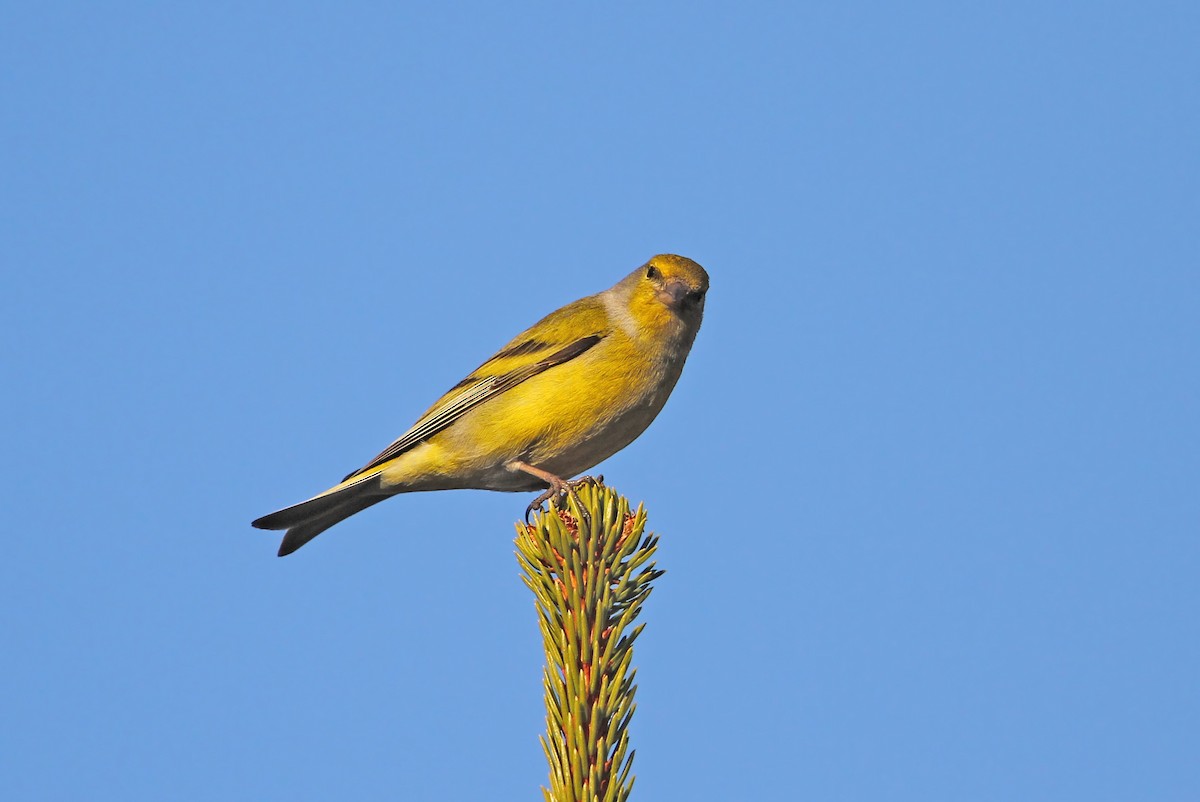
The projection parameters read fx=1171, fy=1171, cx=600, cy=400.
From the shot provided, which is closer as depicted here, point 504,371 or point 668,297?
point 668,297

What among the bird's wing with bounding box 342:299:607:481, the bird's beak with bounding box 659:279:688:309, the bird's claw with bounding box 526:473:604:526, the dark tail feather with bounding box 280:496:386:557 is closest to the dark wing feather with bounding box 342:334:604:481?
the bird's wing with bounding box 342:299:607:481

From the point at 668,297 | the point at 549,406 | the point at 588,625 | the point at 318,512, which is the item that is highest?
the point at 668,297

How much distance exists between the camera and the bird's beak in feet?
23.6

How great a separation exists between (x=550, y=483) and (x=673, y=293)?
1.42 metres

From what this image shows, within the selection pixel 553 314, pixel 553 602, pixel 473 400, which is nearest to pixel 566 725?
pixel 553 602

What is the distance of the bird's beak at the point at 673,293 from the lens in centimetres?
721

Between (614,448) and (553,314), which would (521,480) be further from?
(553,314)

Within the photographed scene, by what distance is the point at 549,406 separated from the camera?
22.2ft

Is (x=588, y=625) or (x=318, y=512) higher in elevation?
(x=318, y=512)

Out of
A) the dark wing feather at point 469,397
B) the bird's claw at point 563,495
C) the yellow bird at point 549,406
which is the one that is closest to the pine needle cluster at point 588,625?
the bird's claw at point 563,495

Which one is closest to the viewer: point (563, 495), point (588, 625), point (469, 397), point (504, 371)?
point (588, 625)

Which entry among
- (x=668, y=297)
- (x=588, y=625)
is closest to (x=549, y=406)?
(x=668, y=297)

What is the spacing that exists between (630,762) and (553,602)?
80cm

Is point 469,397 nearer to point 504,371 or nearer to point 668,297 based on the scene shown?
point 504,371
